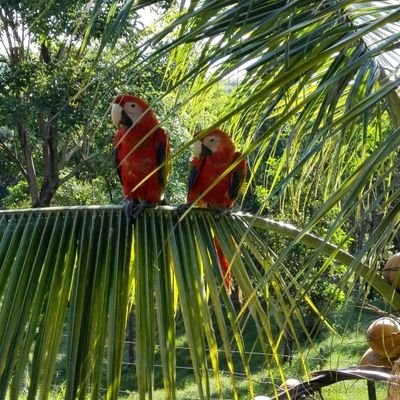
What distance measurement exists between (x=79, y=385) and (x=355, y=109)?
78 cm

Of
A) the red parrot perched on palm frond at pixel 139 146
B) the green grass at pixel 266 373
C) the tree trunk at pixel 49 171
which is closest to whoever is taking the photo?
the red parrot perched on palm frond at pixel 139 146

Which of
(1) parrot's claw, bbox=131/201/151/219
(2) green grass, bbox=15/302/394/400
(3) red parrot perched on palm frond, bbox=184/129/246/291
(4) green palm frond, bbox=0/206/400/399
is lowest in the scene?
(2) green grass, bbox=15/302/394/400

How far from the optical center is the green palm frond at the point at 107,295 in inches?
51.6

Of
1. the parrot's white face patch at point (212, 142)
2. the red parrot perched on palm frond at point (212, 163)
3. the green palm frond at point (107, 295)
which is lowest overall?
the green palm frond at point (107, 295)

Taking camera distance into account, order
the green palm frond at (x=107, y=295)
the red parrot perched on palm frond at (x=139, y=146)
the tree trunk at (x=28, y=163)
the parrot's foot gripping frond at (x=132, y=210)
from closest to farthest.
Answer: the green palm frond at (x=107, y=295) < the parrot's foot gripping frond at (x=132, y=210) < the red parrot perched on palm frond at (x=139, y=146) < the tree trunk at (x=28, y=163)

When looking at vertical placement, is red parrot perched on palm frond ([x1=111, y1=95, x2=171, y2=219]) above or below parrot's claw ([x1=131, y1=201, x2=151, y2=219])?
above

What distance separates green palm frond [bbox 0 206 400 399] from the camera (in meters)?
1.31

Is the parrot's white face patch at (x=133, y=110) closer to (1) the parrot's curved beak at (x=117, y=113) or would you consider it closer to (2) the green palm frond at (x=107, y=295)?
(1) the parrot's curved beak at (x=117, y=113)

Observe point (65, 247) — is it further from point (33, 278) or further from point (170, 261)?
point (170, 261)

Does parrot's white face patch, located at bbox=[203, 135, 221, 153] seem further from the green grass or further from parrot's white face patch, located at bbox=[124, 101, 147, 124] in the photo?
the green grass

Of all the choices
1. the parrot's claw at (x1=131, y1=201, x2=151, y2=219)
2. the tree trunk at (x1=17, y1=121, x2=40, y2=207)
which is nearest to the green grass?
the tree trunk at (x1=17, y1=121, x2=40, y2=207)

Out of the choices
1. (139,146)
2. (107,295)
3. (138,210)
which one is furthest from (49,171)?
(107,295)

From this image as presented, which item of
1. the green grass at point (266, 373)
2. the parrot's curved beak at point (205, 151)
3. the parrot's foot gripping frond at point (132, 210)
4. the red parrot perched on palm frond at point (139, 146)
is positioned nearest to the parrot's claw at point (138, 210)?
the parrot's foot gripping frond at point (132, 210)

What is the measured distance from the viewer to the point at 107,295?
1.41m
